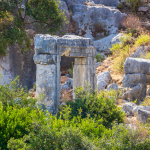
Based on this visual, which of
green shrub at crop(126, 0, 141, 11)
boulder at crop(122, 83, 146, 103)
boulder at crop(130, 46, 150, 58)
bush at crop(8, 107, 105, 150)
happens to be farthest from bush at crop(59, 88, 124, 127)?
green shrub at crop(126, 0, 141, 11)

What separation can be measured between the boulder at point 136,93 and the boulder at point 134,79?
0.24 metres

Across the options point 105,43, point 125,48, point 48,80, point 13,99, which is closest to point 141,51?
point 125,48

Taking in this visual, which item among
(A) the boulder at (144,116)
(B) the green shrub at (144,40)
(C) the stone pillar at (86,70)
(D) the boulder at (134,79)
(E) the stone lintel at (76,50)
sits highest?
(B) the green shrub at (144,40)

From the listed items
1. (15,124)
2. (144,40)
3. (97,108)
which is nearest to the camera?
(15,124)

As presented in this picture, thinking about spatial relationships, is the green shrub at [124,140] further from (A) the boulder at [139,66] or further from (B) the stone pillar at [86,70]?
(A) the boulder at [139,66]

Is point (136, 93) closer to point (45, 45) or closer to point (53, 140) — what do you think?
point (45, 45)

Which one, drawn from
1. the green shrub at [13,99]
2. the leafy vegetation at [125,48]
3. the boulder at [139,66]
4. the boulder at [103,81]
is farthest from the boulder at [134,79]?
the green shrub at [13,99]

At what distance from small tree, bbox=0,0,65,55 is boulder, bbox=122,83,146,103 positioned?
459cm

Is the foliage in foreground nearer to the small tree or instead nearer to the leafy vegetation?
the small tree

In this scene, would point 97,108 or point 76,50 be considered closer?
point 97,108

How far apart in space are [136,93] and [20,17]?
6.69m

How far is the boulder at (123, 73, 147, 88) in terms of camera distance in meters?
9.30

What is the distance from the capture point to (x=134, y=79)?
9.34m

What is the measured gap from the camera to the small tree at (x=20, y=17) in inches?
405
